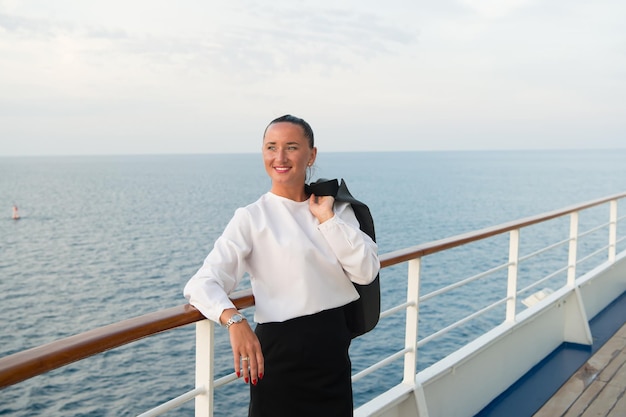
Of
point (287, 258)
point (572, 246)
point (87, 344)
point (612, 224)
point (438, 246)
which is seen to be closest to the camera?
point (87, 344)

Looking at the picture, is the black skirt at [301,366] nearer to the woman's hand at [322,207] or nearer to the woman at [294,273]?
the woman at [294,273]

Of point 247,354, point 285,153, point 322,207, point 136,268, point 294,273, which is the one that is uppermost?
point 285,153

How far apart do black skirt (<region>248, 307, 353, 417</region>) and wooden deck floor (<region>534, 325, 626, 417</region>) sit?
1.60 meters

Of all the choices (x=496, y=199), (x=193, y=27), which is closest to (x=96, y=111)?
(x=193, y=27)

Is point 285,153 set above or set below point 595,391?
above

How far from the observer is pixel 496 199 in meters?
46.5

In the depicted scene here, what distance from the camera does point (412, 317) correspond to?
2.14 m

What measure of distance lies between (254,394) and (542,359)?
246 centimetres

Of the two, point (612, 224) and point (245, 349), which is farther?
point (612, 224)

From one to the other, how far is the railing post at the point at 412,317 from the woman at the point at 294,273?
28.8 inches

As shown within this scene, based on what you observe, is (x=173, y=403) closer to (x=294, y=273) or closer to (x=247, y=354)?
(x=247, y=354)

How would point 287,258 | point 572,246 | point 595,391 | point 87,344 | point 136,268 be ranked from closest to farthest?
point 87,344
point 287,258
point 595,391
point 572,246
point 136,268

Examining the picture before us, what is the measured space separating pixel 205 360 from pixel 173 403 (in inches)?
4.5

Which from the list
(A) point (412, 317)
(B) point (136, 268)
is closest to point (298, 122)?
(A) point (412, 317)
